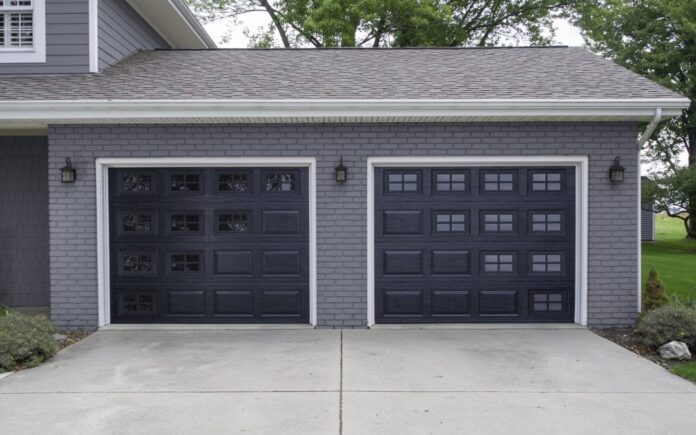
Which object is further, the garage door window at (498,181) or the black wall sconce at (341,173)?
the garage door window at (498,181)

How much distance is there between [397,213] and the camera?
778 cm

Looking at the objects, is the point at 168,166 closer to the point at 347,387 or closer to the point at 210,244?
the point at 210,244

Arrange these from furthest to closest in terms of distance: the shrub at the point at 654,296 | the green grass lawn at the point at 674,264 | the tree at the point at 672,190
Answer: the tree at the point at 672,190
the green grass lawn at the point at 674,264
the shrub at the point at 654,296

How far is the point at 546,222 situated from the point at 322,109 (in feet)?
10.8

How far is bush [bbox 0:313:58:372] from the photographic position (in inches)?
231

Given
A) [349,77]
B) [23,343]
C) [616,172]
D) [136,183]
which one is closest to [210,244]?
[136,183]

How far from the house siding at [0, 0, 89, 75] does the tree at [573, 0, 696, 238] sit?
18.6 meters

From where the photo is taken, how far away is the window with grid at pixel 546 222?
781 centimetres

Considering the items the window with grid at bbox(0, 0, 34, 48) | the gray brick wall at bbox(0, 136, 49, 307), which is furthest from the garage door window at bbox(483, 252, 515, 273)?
the window with grid at bbox(0, 0, 34, 48)

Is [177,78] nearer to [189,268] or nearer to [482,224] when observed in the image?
[189,268]

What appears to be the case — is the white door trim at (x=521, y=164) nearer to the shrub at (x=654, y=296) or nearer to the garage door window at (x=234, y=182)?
the shrub at (x=654, y=296)

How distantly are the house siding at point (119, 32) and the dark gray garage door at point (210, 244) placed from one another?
2.28 metres

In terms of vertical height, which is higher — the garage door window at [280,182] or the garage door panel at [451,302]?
the garage door window at [280,182]

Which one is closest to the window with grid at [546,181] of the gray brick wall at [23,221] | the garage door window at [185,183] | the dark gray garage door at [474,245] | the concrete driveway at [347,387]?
the dark gray garage door at [474,245]
